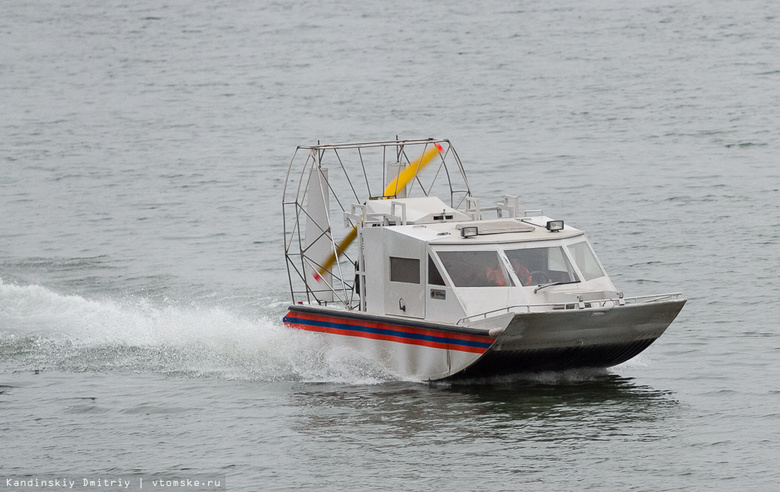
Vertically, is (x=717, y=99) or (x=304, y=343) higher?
(x=717, y=99)

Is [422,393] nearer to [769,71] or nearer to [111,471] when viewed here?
[111,471]

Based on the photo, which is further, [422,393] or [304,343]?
[304,343]

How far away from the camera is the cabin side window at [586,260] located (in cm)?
2094

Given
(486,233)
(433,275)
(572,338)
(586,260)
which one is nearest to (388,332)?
(433,275)

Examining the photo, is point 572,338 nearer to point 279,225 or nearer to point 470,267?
point 470,267

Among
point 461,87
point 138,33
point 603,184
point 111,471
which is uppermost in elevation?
point 138,33

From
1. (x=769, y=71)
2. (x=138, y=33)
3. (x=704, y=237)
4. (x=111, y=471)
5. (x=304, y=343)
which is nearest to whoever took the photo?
(x=111, y=471)

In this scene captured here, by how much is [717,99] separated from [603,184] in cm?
1490

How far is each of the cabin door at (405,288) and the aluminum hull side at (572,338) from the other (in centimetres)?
137

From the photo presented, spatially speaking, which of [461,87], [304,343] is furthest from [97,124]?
[304,343]

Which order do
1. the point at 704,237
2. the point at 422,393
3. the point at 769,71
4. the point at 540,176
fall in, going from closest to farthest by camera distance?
the point at 422,393 → the point at 704,237 → the point at 540,176 → the point at 769,71

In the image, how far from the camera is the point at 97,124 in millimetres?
59188

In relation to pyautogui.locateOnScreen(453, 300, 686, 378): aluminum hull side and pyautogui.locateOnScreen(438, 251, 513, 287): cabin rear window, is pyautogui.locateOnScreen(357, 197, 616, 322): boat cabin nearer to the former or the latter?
pyautogui.locateOnScreen(438, 251, 513, 287): cabin rear window

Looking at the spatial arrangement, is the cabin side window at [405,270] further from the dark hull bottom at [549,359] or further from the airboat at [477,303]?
the dark hull bottom at [549,359]
